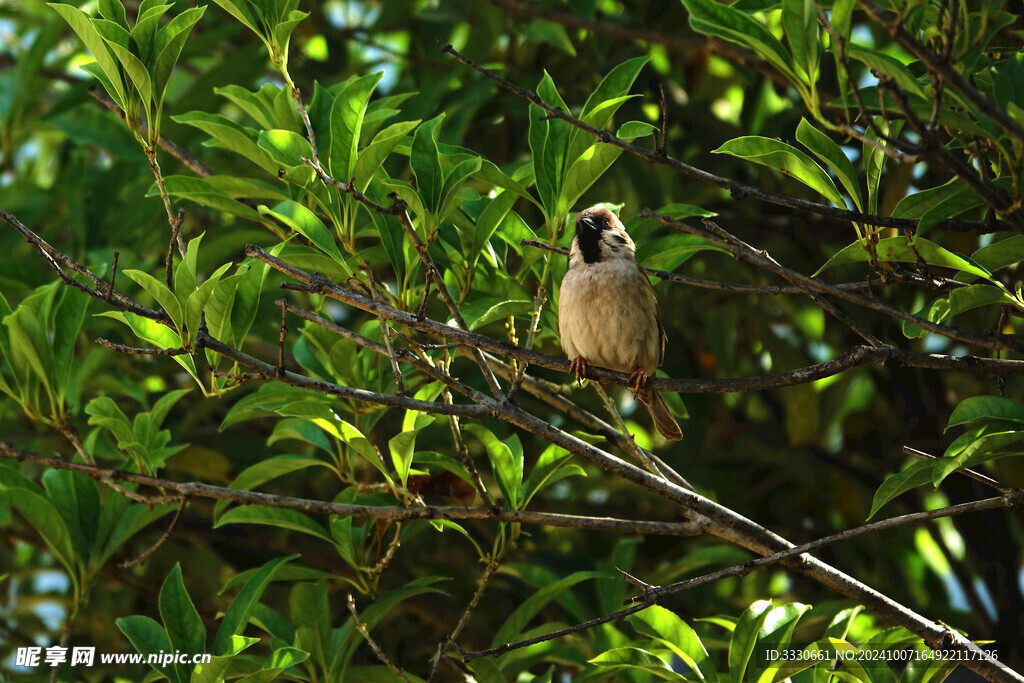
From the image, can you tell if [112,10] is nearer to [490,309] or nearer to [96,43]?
[96,43]

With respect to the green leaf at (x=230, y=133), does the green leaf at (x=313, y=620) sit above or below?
below

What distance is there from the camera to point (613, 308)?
3.79m

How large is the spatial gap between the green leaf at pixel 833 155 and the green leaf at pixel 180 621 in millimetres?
2202

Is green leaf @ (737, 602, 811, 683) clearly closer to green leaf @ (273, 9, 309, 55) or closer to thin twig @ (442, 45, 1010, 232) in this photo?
thin twig @ (442, 45, 1010, 232)

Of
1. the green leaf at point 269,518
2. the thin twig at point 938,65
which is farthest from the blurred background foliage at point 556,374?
the thin twig at point 938,65

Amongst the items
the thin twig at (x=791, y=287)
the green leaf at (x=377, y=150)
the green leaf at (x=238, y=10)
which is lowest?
the thin twig at (x=791, y=287)

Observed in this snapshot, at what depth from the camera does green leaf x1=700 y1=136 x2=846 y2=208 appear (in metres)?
2.28

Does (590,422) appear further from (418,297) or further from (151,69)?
(151,69)

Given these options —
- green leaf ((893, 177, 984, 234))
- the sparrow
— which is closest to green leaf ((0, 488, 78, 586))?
the sparrow

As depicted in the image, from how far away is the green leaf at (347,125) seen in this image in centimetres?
257

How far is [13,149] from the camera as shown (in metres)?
4.41

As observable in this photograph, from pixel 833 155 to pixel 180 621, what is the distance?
2.30m

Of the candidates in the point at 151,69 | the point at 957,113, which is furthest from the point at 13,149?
the point at 957,113

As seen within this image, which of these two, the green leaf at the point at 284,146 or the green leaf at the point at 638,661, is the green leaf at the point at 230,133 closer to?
the green leaf at the point at 284,146
